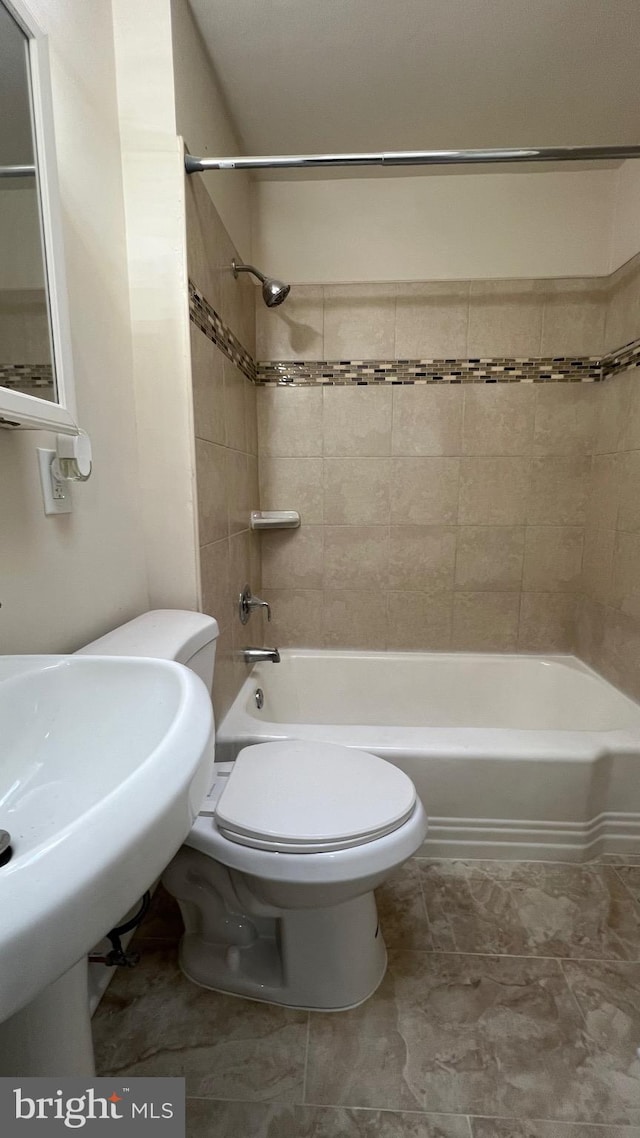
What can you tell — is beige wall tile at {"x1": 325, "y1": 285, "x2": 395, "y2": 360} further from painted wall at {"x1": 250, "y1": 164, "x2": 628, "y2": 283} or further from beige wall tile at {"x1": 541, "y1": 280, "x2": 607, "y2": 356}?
beige wall tile at {"x1": 541, "y1": 280, "x2": 607, "y2": 356}

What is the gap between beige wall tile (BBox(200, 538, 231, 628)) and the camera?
1278 millimetres

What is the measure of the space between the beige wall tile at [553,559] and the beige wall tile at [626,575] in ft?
0.79

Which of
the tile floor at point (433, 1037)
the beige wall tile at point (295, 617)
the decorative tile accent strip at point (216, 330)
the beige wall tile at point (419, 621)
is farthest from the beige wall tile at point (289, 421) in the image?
the tile floor at point (433, 1037)

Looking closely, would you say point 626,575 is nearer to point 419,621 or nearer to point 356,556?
point 419,621

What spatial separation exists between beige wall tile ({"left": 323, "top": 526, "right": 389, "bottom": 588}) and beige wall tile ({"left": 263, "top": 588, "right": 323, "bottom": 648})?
108 millimetres

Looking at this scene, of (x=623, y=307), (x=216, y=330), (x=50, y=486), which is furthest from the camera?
(x=623, y=307)

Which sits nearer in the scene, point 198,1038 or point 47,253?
point 47,253

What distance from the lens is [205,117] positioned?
130 cm

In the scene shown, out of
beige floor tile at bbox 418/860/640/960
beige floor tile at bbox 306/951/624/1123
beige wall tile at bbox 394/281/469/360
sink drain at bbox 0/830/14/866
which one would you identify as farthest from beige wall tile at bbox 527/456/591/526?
sink drain at bbox 0/830/14/866

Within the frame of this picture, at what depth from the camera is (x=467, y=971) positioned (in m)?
1.09

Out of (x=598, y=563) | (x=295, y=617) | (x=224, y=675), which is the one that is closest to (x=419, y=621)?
(x=295, y=617)

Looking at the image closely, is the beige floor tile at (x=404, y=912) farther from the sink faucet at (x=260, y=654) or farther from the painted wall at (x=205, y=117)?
the painted wall at (x=205, y=117)

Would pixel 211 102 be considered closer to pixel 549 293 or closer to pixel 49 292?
pixel 49 292

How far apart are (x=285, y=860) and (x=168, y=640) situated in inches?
18.0
